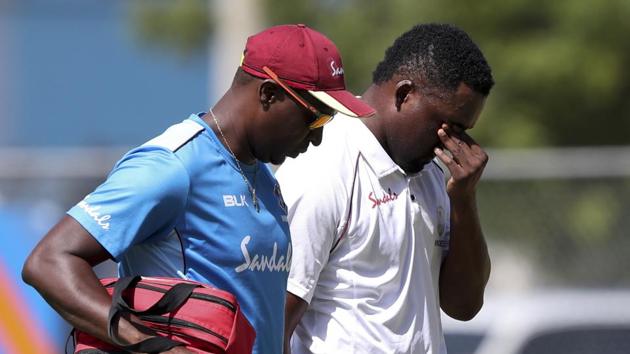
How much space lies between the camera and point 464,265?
4.04 metres

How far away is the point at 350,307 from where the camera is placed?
3.78 meters

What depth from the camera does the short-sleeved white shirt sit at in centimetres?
372

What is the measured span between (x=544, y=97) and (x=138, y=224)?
8514mm

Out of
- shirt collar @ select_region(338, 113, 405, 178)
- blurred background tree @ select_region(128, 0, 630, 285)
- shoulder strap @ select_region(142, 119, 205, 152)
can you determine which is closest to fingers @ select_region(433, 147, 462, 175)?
shirt collar @ select_region(338, 113, 405, 178)

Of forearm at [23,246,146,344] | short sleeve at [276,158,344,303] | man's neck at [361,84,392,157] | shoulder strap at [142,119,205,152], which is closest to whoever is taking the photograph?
forearm at [23,246,146,344]

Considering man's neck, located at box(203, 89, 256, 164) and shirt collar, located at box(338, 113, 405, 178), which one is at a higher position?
man's neck, located at box(203, 89, 256, 164)

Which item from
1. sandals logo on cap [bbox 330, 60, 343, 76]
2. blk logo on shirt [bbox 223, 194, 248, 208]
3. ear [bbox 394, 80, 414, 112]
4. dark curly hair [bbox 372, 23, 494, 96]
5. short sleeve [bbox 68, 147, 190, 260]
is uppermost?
sandals logo on cap [bbox 330, 60, 343, 76]

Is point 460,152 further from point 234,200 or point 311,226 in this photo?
point 234,200

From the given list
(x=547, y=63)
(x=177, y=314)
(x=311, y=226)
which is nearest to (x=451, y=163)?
(x=311, y=226)

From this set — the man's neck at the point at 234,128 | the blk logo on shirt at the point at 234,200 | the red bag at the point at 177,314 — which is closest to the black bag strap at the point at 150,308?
the red bag at the point at 177,314

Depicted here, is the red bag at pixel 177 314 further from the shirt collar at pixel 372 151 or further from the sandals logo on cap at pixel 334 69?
the shirt collar at pixel 372 151

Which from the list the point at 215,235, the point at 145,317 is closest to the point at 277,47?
the point at 215,235

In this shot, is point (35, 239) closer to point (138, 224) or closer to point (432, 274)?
point (432, 274)

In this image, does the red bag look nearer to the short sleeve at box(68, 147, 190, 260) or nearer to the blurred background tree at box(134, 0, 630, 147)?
the short sleeve at box(68, 147, 190, 260)
